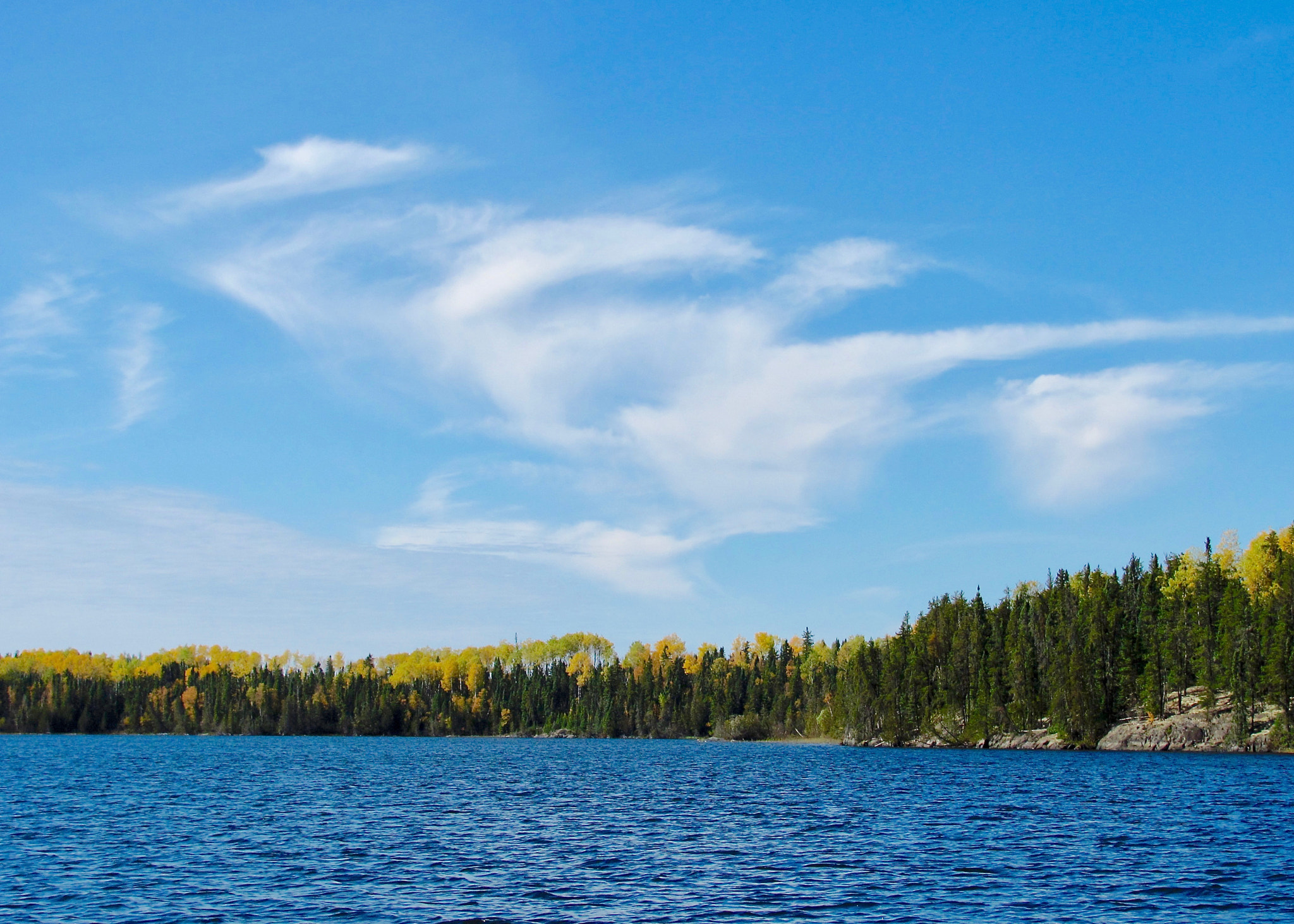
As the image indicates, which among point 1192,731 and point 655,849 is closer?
point 655,849

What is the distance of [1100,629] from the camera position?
18262cm

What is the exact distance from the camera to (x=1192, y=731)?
159875 millimetres

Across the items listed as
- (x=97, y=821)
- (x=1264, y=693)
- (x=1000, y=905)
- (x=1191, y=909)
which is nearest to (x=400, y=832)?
(x=97, y=821)

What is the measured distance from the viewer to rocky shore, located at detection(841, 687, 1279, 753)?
151250 millimetres

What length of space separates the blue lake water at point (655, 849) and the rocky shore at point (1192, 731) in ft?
161

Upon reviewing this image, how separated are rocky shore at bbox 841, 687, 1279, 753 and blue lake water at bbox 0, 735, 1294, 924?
48953 mm

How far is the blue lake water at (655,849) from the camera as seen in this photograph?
125 feet

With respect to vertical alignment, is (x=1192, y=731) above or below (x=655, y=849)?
below

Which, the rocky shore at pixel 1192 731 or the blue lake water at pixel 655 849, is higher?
the blue lake water at pixel 655 849

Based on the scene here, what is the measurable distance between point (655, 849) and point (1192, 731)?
13971 cm

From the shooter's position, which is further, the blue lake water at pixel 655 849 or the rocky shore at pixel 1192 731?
the rocky shore at pixel 1192 731

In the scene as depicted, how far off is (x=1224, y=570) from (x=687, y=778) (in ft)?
404

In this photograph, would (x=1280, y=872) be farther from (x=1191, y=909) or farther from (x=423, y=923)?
(x=423, y=923)

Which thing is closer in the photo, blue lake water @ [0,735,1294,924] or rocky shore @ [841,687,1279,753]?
blue lake water @ [0,735,1294,924]
